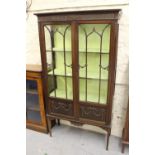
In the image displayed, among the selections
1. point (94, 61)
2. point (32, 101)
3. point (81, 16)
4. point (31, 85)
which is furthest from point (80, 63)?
point (32, 101)

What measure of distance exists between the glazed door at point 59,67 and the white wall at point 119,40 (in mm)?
390

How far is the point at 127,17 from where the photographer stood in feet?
5.43

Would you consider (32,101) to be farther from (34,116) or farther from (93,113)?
(93,113)

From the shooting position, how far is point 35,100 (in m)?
2.16

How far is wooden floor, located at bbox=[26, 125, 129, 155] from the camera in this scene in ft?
6.12

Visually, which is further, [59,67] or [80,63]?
[59,67]

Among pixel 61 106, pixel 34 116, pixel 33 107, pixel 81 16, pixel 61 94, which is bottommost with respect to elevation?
pixel 34 116

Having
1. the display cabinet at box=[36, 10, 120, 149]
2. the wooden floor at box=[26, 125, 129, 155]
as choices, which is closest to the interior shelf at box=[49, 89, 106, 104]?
the display cabinet at box=[36, 10, 120, 149]

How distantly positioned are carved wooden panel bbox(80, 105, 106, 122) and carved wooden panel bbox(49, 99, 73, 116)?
6.3 inches

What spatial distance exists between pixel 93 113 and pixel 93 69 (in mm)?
536
